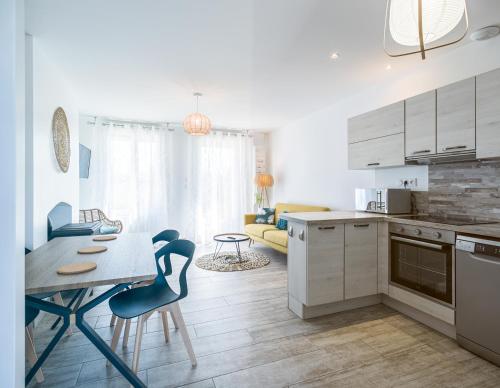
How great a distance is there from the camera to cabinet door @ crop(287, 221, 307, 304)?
2.40 metres

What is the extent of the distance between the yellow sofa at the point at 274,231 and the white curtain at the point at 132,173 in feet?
5.99

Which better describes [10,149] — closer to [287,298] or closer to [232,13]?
[232,13]

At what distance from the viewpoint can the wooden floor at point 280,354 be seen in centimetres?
164

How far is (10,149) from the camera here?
1070 millimetres

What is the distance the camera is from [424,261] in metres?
2.24

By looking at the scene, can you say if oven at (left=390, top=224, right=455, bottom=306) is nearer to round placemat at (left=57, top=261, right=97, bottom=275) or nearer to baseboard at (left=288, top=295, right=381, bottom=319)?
baseboard at (left=288, top=295, right=381, bottom=319)

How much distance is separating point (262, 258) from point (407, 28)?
3799mm

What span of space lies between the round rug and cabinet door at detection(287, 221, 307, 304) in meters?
1.43

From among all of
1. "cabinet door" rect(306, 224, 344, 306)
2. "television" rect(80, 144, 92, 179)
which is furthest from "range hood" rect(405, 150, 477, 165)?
"television" rect(80, 144, 92, 179)

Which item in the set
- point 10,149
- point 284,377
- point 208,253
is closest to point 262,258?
point 208,253

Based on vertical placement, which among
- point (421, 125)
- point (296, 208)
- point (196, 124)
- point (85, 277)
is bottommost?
point (85, 277)

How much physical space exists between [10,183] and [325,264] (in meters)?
2.28

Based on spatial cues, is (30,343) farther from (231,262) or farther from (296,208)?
(296,208)

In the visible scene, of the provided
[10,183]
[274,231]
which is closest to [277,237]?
[274,231]
